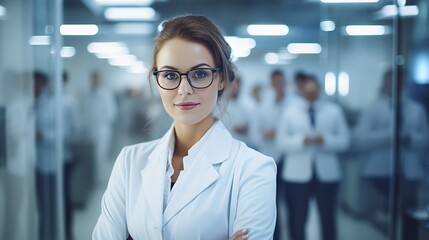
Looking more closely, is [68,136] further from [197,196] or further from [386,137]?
[197,196]

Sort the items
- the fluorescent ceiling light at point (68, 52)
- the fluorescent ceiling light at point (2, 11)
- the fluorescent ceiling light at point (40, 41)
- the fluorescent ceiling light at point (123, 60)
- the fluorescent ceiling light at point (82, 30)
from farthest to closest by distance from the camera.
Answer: the fluorescent ceiling light at point (123, 60) < the fluorescent ceiling light at point (82, 30) < the fluorescent ceiling light at point (68, 52) < the fluorescent ceiling light at point (40, 41) < the fluorescent ceiling light at point (2, 11)

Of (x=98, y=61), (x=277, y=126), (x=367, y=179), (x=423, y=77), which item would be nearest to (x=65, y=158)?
(x=98, y=61)

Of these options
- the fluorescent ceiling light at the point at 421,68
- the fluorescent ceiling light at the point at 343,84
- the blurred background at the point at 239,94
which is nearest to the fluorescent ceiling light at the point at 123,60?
the blurred background at the point at 239,94

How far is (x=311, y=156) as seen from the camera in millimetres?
4098

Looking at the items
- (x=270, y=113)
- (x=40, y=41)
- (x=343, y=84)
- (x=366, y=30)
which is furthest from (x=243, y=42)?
(x=40, y=41)

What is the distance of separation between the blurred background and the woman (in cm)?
194

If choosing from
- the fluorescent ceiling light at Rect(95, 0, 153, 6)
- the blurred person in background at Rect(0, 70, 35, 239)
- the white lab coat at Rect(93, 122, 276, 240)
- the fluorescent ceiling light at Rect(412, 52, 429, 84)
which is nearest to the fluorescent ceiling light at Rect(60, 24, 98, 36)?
the fluorescent ceiling light at Rect(95, 0, 153, 6)

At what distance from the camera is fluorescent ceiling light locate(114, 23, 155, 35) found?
4.46 metres

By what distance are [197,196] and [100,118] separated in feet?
11.2

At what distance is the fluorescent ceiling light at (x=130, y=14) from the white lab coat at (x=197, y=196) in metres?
3.15

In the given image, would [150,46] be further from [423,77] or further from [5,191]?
[423,77]

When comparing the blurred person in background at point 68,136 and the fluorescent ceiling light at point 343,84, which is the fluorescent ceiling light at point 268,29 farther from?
the blurred person in background at point 68,136

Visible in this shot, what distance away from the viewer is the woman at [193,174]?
4.45 feet

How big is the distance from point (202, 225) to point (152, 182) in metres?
0.21
